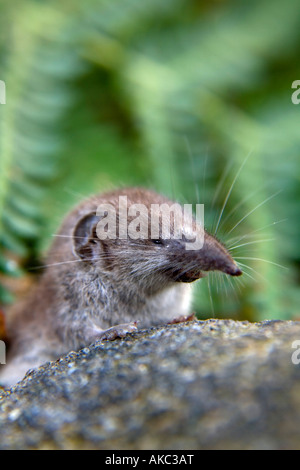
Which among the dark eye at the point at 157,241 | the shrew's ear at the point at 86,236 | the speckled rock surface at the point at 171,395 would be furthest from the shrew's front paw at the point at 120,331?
the shrew's ear at the point at 86,236

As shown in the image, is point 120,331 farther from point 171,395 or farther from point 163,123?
point 163,123

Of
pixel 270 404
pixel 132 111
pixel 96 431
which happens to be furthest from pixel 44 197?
pixel 270 404

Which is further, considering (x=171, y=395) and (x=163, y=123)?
(x=163, y=123)

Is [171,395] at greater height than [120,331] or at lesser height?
lesser

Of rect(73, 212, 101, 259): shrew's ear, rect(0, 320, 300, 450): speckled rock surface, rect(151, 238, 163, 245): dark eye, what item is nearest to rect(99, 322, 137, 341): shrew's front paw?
rect(0, 320, 300, 450): speckled rock surface

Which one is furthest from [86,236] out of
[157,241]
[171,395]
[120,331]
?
[171,395]

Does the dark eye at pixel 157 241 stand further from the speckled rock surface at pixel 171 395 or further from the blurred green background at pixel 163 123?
the speckled rock surface at pixel 171 395

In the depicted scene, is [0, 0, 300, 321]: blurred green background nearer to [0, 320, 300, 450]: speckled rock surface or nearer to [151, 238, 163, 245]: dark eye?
[151, 238, 163, 245]: dark eye
